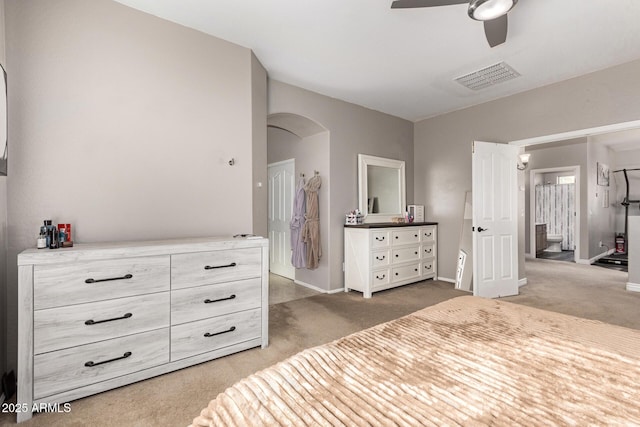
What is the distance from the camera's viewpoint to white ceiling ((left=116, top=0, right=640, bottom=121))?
7.57 ft

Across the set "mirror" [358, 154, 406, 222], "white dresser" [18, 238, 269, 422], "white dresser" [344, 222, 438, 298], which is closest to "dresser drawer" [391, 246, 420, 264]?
"white dresser" [344, 222, 438, 298]

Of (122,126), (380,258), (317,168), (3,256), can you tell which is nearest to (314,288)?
(380,258)

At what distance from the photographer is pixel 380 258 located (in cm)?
399

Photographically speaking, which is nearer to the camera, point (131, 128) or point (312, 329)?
point (131, 128)

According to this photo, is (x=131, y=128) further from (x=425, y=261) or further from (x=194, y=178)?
(x=425, y=261)

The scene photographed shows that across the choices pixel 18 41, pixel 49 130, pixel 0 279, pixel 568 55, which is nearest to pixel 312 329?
pixel 0 279

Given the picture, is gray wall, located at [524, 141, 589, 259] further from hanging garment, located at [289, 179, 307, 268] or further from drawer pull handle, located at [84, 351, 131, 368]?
drawer pull handle, located at [84, 351, 131, 368]

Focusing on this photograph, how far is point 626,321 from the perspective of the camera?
9.81ft

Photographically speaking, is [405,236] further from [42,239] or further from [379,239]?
[42,239]

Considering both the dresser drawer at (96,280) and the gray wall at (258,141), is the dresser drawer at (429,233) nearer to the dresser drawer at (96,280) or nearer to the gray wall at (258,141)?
the gray wall at (258,141)

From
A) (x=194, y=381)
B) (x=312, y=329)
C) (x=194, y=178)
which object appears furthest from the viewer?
(x=312, y=329)

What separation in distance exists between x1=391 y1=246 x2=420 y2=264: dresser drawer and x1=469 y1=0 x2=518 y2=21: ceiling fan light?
112 inches

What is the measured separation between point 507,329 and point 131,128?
2722 millimetres

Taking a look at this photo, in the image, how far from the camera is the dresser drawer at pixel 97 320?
1.63 meters
